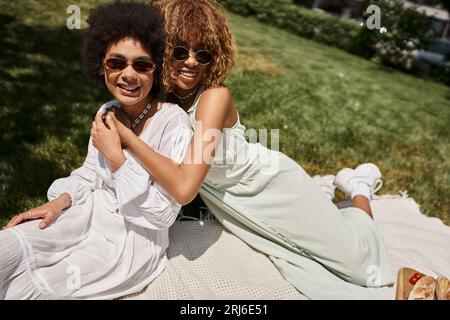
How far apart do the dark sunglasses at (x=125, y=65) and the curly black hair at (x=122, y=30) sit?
0.24 ft

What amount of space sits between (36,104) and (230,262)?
3.80m

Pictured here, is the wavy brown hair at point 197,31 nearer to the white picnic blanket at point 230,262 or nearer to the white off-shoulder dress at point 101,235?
the white off-shoulder dress at point 101,235

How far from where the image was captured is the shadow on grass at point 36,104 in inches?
149

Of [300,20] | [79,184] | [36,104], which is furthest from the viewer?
[300,20]

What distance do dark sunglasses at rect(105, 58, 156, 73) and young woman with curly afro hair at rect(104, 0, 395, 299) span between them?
22cm

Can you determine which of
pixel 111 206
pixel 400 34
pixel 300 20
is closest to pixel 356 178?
pixel 111 206

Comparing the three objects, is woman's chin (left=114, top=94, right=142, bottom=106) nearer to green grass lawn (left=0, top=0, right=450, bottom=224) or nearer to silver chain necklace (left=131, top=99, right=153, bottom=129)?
silver chain necklace (left=131, top=99, right=153, bottom=129)

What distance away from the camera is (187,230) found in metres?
3.23

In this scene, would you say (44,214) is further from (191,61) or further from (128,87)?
(191,61)

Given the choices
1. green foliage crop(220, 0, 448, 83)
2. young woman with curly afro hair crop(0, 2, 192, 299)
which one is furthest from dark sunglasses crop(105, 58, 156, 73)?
green foliage crop(220, 0, 448, 83)

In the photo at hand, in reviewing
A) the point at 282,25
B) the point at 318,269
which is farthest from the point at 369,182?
the point at 282,25

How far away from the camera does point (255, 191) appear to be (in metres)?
2.92
